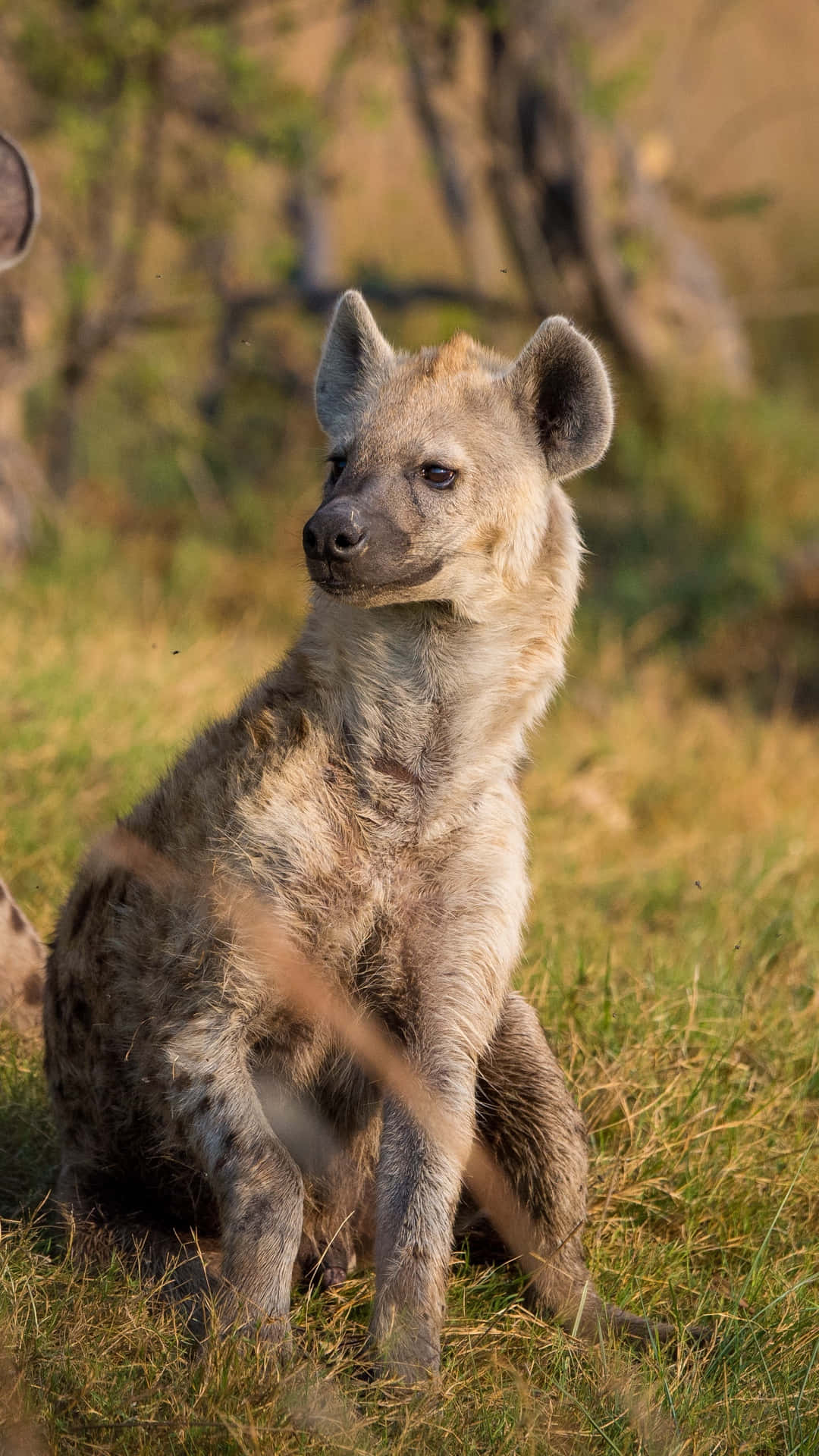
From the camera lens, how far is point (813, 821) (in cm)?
517

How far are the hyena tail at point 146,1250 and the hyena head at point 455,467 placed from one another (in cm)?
98

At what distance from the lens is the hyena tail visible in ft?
7.19

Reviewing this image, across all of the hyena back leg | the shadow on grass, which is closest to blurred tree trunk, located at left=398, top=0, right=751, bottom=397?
the shadow on grass

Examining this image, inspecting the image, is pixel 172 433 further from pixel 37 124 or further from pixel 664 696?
pixel 664 696

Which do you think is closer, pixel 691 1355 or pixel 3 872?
pixel 691 1355

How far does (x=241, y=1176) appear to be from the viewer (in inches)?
Result: 83.7

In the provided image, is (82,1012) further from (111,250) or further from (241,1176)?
(111,250)

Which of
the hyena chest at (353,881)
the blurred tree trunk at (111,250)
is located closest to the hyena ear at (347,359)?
the hyena chest at (353,881)

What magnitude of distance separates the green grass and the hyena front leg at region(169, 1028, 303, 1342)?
0.28 feet

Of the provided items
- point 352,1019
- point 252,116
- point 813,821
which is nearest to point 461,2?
point 252,116

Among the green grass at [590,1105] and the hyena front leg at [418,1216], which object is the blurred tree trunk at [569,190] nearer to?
the green grass at [590,1105]

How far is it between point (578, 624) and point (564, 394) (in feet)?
14.1

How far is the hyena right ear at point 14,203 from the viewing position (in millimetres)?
3143

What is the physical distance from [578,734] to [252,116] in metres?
3.01
